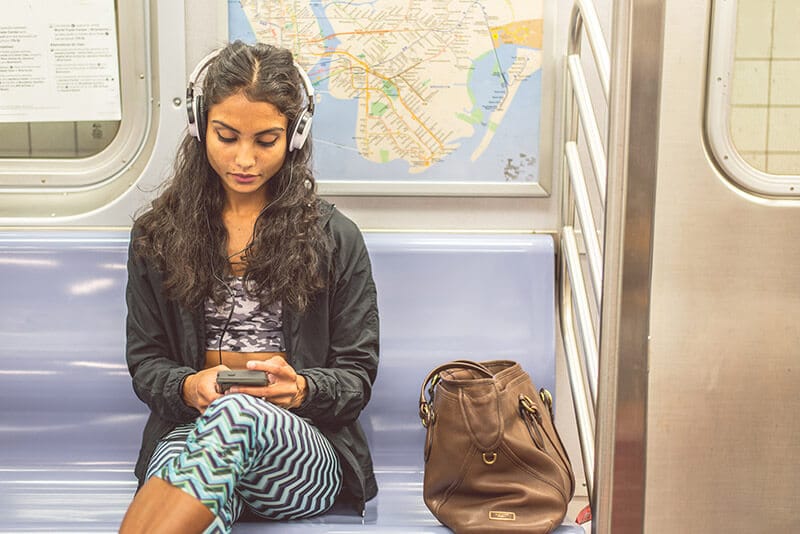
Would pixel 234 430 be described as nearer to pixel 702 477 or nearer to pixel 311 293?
pixel 311 293

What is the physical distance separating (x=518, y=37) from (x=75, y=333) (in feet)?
5.71

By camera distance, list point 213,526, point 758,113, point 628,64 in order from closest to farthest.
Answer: point 628,64, point 213,526, point 758,113

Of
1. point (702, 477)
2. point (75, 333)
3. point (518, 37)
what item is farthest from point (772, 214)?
point (75, 333)

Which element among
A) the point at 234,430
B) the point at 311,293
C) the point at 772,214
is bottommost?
the point at 234,430

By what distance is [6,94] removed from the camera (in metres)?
2.81

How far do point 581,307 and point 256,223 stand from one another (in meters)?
0.96

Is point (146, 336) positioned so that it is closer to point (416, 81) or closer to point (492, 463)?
point (492, 463)

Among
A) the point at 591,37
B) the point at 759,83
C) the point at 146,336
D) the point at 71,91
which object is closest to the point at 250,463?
the point at 146,336

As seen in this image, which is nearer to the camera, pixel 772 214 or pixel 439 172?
pixel 772 214

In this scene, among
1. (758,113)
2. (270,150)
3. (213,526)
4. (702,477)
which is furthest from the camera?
(758,113)

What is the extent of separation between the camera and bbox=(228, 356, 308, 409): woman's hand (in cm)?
202

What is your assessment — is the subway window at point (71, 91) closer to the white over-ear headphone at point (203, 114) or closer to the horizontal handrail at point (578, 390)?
the white over-ear headphone at point (203, 114)

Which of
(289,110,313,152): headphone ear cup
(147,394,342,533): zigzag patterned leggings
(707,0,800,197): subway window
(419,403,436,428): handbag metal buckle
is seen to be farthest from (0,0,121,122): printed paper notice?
(707,0,800,197): subway window

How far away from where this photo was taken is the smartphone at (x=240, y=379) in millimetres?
1982
